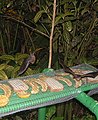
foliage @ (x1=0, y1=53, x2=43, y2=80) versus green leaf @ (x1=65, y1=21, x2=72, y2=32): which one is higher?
green leaf @ (x1=65, y1=21, x2=72, y2=32)

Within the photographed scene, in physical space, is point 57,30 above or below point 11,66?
above

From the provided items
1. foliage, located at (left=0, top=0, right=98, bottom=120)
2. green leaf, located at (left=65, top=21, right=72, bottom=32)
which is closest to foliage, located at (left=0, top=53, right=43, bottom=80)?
foliage, located at (left=0, top=0, right=98, bottom=120)

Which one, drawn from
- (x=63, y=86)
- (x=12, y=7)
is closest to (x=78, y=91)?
(x=63, y=86)

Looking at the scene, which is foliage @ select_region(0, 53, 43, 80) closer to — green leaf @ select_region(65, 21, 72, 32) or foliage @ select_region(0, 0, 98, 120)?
foliage @ select_region(0, 0, 98, 120)

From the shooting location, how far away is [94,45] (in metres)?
1.79

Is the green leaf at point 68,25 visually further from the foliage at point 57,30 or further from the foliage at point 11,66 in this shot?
the foliage at point 11,66

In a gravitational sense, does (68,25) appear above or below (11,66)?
above

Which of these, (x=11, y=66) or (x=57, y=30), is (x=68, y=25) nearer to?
(x=57, y=30)

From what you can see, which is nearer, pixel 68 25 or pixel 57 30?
pixel 68 25

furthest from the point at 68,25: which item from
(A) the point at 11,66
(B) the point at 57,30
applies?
(A) the point at 11,66

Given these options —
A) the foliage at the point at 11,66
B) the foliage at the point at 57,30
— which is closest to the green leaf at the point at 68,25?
the foliage at the point at 57,30

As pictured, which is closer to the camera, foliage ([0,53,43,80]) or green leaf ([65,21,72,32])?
foliage ([0,53,43,80])

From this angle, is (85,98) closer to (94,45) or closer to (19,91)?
(19,91)

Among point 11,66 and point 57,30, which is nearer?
point 11,66
